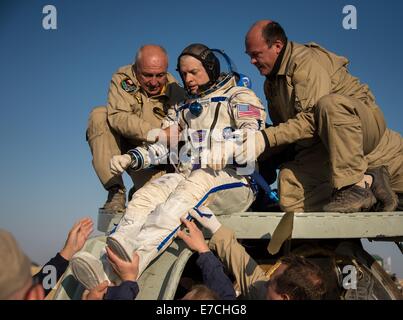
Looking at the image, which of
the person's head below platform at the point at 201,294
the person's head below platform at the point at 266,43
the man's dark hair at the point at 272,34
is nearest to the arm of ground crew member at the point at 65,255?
the person's head below platform at the point at 201,294

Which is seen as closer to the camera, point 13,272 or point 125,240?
point 13,272

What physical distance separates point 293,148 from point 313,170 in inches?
17.5

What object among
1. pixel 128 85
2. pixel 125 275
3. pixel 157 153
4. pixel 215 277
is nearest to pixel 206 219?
pixel 215 277

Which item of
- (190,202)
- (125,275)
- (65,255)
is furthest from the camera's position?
(65,255)

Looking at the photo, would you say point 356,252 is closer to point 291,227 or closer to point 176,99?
point 291,227

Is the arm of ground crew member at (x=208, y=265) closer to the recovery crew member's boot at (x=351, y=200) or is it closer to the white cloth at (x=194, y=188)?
the white cloth at (x=194, y=188)

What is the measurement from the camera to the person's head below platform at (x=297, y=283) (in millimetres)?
3416

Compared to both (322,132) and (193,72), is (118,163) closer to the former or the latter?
(193,72)

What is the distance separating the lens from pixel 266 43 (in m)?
4.93

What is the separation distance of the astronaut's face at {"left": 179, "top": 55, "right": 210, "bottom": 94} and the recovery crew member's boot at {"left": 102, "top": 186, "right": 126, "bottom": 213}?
1.27 m

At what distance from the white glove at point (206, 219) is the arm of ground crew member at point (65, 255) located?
2.93 ft

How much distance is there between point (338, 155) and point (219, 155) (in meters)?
0.91

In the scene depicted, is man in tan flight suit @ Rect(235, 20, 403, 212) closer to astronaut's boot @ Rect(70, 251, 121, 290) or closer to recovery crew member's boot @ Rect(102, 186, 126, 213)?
astronaut's boot @ Rect(70, 251, 121, 290)
